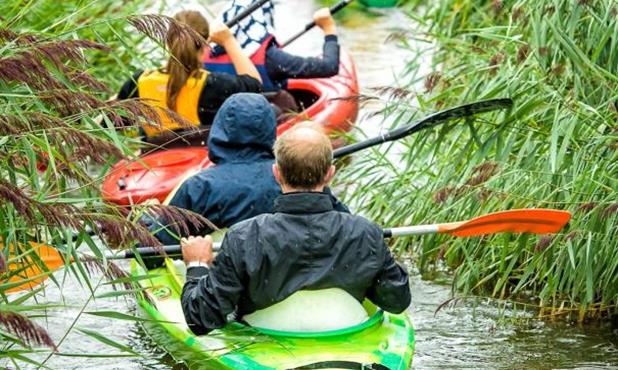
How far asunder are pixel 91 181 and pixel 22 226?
0.86ft

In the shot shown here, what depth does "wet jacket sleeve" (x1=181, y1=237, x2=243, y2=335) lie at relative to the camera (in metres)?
4.67

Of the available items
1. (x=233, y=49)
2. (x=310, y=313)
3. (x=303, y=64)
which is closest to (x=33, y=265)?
(x=310, y=313)

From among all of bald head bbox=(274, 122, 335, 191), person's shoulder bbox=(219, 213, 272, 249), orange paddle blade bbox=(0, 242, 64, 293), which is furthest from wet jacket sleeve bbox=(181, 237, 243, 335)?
orange paddle blade bbox=(0, 242, 64, 293)

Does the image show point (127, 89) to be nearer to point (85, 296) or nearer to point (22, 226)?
point (85, 296)

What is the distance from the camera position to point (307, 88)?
9.84m

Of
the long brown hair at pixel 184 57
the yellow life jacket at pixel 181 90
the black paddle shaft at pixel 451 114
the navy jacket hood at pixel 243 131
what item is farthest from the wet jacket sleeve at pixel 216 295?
the yellow life jacket at pixel 181 90

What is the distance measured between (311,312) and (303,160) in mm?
525

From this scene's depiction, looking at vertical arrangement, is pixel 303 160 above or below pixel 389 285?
above

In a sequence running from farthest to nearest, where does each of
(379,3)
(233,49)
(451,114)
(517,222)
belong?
(379,3) → (233,49) → (451,114) → (517,222)

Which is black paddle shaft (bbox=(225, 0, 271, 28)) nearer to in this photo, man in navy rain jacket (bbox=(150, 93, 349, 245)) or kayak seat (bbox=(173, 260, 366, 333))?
man in navy rain jacket (bbox=(150, 93, 349, 245))

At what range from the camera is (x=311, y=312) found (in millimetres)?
4773

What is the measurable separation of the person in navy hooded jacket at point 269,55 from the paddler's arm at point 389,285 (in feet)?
12.8

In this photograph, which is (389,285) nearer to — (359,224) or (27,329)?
(359,224)

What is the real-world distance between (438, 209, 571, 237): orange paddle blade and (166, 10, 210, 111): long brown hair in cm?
236
